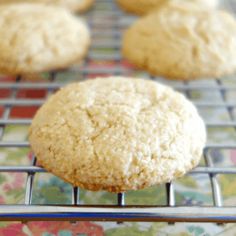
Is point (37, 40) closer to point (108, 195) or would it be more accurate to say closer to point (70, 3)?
point (70, 3)

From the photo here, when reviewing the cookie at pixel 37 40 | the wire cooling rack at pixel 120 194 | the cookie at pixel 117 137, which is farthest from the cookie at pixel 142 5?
the cookie at pixel 117 137

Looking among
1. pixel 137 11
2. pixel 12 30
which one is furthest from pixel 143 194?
pixel 137 11

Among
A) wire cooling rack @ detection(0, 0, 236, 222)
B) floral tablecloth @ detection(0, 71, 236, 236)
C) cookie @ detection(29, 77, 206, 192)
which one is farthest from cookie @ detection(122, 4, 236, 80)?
cookie @ detection(29, 77, 206, 192)

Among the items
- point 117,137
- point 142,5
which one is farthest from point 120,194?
point 142,5

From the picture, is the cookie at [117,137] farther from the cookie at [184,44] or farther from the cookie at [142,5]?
the cookie at [142,5]

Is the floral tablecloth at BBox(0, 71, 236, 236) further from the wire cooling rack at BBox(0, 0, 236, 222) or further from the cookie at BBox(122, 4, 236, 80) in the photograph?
the cookie at BBox(122, 4, 236, 80)

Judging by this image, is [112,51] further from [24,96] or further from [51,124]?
[51,124]
